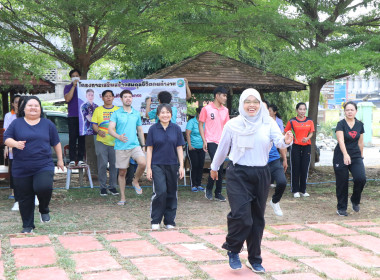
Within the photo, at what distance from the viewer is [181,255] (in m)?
5.18

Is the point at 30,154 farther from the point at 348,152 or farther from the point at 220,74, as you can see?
the point at 220,74

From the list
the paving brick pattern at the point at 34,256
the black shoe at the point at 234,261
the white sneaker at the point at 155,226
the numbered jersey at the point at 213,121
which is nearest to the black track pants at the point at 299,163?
the numbered jersey at the point at 213,121

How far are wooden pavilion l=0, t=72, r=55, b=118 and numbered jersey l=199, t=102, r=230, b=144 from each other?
359cm

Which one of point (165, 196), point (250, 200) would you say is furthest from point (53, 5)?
point (250, 200)

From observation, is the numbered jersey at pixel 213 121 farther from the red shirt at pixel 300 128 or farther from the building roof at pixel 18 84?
the building roof at pixel 18 84

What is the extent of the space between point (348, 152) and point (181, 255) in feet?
13.6

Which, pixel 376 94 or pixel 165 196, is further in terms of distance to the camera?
pixel 376 94

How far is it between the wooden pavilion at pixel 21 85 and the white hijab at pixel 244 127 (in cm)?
624

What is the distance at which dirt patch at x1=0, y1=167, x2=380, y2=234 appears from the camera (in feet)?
24.7

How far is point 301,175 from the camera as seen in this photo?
415 inches

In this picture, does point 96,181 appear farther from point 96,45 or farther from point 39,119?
point 39,119

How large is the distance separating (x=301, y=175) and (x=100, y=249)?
610cm

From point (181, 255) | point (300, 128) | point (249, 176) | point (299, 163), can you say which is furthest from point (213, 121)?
point (249, 176)

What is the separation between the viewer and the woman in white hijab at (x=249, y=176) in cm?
471
